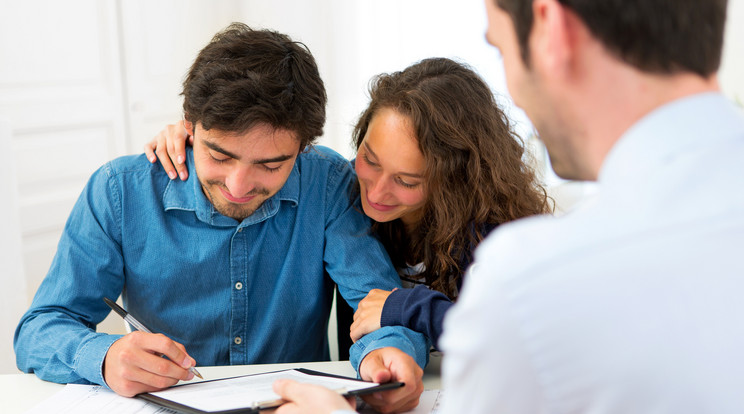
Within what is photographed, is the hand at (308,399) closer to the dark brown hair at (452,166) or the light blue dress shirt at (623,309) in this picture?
the light blue dress shirt at (623,309)

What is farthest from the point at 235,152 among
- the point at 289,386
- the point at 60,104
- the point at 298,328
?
the point at 60,104

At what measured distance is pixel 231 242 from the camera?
1534 mm

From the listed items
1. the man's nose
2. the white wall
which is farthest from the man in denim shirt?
the white wall

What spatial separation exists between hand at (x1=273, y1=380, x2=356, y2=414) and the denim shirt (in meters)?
0.39

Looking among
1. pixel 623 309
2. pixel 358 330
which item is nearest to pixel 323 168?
pixel 358 330

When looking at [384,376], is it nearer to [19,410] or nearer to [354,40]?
[19,410]

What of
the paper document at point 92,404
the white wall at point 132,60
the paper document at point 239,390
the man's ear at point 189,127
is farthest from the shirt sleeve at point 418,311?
the white wall at point 132,60

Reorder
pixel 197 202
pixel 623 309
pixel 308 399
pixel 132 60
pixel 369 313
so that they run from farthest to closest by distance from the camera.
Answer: pixel 132 60 < pixel 197 202 < pixel 369 313 < pixel 308 399 < pixel 623 309

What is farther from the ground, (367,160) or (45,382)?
(367,160)

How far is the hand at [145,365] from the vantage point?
1.13 meters

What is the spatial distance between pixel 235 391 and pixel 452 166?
28.3 inches

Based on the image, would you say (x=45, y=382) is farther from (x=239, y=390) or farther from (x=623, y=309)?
(x=623, y=309)

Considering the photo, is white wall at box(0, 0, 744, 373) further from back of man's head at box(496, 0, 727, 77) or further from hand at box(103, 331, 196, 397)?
back of man's head at box(496, 0, 727, 77)

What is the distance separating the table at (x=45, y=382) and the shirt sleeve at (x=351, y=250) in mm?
198
